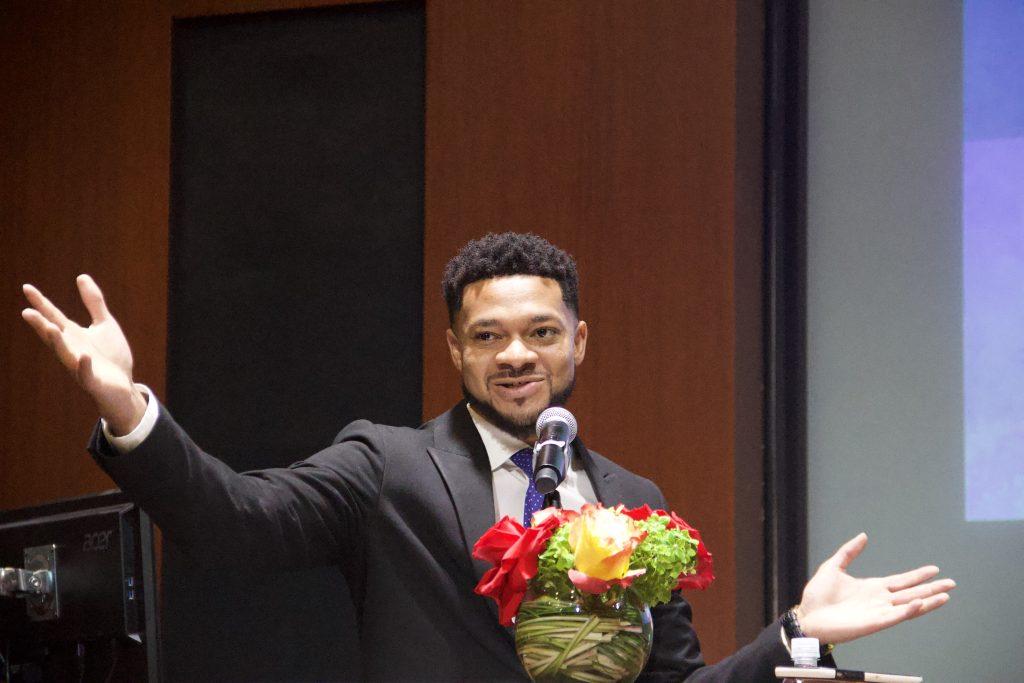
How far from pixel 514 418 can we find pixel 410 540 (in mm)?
307

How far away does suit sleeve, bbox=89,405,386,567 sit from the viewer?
6.02 ft

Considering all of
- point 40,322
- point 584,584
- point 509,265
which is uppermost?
point 509,265

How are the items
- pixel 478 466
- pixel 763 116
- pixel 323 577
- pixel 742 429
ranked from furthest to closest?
pixel 763 116
pixel 742 429
pixel 478 466
pixel 323 577

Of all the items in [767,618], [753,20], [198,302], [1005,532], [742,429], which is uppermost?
[753,20]

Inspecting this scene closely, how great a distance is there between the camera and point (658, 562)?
5.92 ft

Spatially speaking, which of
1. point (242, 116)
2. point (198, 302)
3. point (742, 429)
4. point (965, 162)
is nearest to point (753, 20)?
point (965, 162)

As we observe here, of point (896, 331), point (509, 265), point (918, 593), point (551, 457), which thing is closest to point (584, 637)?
point (551, 457)

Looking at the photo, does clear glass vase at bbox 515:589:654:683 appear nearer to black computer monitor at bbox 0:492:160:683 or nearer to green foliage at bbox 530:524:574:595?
green foliage at bbox 530:524:574:595

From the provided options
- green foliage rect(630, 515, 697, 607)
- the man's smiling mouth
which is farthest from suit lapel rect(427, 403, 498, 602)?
green foliage rect(630, 515, 697, 607)

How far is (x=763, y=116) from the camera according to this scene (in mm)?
4027

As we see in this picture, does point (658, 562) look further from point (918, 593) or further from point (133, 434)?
point (133, 434)

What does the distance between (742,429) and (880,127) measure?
107 centimetres

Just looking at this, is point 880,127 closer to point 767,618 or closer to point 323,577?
point 767,618

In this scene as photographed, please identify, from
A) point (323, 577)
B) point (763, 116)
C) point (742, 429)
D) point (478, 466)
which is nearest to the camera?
point (323, 577)
